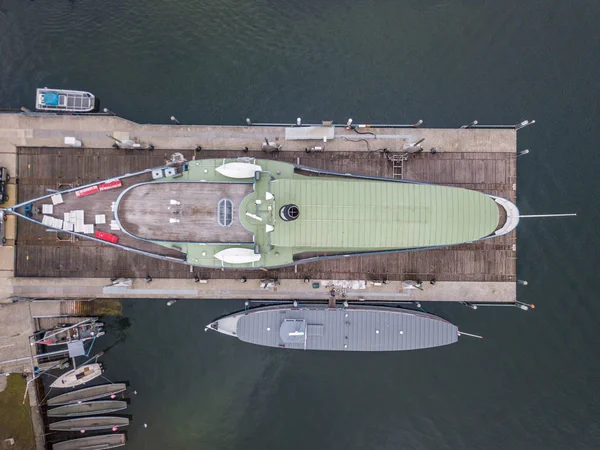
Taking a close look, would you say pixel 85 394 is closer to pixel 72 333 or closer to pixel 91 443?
pixel 91 443

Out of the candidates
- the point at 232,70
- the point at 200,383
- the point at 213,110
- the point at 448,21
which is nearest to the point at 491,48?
the point at 448,21

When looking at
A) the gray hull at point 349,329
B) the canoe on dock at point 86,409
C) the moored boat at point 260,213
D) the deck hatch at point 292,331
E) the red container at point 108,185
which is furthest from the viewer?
the canoe on dock at point 86,409

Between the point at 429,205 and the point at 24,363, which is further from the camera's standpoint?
the point at 24,363

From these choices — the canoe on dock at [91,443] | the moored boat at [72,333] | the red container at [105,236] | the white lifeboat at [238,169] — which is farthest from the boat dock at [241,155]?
the canoe on dock at [91,443]

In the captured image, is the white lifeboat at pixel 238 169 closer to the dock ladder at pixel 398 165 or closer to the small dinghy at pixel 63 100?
the dock ladder at pixel 398 165

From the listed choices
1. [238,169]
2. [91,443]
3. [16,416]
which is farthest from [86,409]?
[238,169]

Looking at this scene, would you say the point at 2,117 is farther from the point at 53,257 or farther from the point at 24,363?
the point at 24,363

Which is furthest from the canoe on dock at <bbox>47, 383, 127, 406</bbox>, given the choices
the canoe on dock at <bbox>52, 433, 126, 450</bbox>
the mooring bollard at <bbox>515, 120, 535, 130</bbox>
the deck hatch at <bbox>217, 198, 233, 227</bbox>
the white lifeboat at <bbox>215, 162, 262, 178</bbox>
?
the mooring bollard at <bbox>515, 120, 535, 130</bbox>
